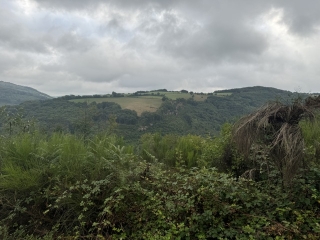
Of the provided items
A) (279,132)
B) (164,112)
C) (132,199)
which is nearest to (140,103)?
(164,112)

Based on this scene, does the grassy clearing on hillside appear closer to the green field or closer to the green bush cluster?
the green field

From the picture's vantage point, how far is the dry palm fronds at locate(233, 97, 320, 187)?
12.2 feet

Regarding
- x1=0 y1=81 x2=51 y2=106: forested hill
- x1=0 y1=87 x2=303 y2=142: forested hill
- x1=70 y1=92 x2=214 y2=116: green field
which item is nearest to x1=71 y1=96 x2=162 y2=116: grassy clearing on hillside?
x1=70 y1=92 x2=214 y2=116: green field

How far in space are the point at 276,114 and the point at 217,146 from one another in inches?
89.3

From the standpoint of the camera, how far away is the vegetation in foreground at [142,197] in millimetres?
3422

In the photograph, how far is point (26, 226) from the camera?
404 cm

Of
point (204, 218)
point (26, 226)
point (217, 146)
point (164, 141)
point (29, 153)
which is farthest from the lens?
point (164, 141)

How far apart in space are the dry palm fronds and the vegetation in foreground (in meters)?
0.05

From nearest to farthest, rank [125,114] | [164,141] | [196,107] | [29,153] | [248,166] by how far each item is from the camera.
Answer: [29,153] → [248,166] → [164,141] → [125,114] → [196,107]

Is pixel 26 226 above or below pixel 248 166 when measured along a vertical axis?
below

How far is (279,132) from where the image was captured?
13.1ft

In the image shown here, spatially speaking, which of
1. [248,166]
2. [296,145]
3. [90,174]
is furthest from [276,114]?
[90,174]

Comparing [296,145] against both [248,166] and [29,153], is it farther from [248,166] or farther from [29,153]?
[29,153]

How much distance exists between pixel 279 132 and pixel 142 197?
2.37 m
